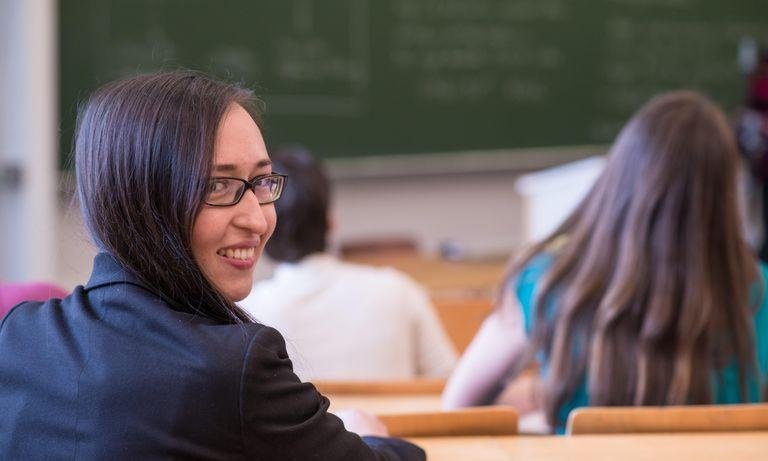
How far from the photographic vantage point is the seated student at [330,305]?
3.12 m

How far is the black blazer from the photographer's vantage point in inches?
52.4

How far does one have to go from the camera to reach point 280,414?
1368mm

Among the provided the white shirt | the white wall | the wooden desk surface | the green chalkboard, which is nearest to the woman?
the white shirt

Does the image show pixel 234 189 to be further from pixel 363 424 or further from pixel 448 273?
pixel 448 273

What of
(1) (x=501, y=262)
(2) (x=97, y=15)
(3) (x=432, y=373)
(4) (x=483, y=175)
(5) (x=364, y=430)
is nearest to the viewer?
(5) (x=364, y=430)

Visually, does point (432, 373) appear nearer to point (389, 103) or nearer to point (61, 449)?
point (61, 449)

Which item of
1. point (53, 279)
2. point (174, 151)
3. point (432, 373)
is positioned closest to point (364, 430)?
point (174, 151)

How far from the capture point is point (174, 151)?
1404 millimetres

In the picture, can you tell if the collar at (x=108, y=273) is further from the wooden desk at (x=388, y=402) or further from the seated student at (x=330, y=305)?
the seated student at (x=330, y=305)

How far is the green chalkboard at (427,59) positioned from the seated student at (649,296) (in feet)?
8.20

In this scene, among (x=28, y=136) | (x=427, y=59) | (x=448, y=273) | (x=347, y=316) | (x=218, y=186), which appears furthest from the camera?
(x=427, y=59)

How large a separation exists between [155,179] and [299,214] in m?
1.78

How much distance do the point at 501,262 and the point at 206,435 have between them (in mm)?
4091

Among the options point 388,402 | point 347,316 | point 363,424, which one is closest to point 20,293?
point 388,402
